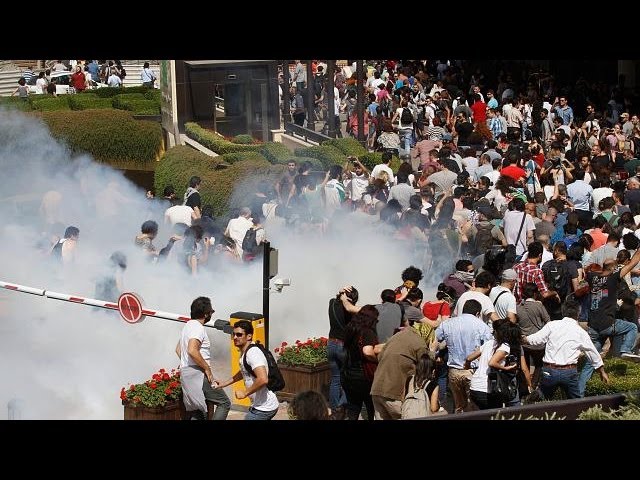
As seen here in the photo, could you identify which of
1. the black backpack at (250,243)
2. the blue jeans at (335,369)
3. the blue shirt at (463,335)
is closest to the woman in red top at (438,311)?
the blue shirt at (463,335)

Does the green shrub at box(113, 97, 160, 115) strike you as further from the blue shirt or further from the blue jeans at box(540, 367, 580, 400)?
the blue jeans at box(540, 367, 580, 400)

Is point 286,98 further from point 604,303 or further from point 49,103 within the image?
point 604,303

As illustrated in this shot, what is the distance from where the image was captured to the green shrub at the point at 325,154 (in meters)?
19.5

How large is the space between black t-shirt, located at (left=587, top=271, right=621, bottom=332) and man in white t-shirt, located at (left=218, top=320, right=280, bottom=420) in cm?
350

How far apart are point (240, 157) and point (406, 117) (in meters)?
2.60

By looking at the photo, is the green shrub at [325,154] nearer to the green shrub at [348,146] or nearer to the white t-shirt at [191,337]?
the green shrub at [348,146]

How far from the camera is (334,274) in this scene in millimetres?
14039

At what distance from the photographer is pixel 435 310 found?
10.4 m

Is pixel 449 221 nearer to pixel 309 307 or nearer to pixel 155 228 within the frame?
pixel 309 307

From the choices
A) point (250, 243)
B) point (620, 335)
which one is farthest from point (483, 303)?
point (250, 243)

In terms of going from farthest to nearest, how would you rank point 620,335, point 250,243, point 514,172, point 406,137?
point 406,137 < point 514,172 < point 250,243 < point 620,335

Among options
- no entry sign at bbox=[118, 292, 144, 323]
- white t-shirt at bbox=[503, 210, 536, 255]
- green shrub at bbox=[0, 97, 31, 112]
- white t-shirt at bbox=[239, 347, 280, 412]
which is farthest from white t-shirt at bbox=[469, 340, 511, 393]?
green shrub at bbox=[0, 97, 31, 112]
